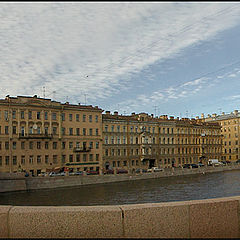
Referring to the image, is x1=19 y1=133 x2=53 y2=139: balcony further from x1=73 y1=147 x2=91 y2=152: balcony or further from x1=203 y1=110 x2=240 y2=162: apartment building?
x1=203 y1=110 x2=240 y2=162: apartment building

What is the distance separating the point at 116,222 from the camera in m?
4.11

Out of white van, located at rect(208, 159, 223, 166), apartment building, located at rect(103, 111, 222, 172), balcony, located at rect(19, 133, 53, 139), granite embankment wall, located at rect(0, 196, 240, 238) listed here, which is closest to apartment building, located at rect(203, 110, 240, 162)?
apartment building, located at rect(103, 111, 222, 172)

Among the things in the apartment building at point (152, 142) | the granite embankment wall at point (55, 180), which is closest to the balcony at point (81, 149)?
the apartment building at point (152, 142)

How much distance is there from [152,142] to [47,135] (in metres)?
27.4

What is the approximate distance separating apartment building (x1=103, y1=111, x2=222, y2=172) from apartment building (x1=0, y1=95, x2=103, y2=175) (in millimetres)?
3998

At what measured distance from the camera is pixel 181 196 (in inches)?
1407

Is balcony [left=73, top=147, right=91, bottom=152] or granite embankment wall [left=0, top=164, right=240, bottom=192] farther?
balcony [left=73, top=147, right=91, bottom=152]

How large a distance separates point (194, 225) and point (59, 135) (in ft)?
172

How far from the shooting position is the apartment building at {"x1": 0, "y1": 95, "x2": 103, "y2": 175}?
49312 millimetres

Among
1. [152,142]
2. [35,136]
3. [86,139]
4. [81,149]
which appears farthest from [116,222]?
[152,142]

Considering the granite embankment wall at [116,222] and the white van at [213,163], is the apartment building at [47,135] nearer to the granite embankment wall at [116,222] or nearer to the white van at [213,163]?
the white van at [213,163]

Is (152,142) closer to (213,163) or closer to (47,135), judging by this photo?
(213,163)

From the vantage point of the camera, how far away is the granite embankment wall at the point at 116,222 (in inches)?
161

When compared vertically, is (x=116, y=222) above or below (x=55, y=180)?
above
